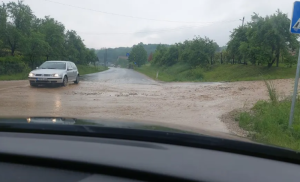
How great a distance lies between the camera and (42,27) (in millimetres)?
39094

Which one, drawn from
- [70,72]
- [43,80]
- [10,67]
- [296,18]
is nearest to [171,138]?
[296,18]

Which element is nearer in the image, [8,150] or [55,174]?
[55,174]

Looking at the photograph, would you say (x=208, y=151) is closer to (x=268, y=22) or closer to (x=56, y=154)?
(x=56, y=154)

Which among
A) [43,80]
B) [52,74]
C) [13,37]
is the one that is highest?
[13,37]

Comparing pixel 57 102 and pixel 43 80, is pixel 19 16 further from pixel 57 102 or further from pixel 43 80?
pixel 57 102

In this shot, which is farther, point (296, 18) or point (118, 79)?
point (118, 79)

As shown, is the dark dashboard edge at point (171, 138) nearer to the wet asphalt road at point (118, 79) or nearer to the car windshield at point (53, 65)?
the car windshield at point (53, 65)

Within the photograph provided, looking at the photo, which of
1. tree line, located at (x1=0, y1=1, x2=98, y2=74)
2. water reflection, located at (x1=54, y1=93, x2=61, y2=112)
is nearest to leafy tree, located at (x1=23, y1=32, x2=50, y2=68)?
tree line, located at (x1=0, y1=1, x2=98, y2=74)

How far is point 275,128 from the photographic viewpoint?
22.0 feet

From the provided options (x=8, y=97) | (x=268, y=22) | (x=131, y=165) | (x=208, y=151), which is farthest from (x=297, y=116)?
(x=268, y=22)

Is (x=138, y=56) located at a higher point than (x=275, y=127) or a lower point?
higher

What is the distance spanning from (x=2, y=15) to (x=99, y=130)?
2957 centimetres

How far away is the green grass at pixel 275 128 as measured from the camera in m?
5.78

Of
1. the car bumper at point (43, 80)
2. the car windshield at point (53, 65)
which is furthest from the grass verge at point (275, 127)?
the car windshield at point (53, 65)
